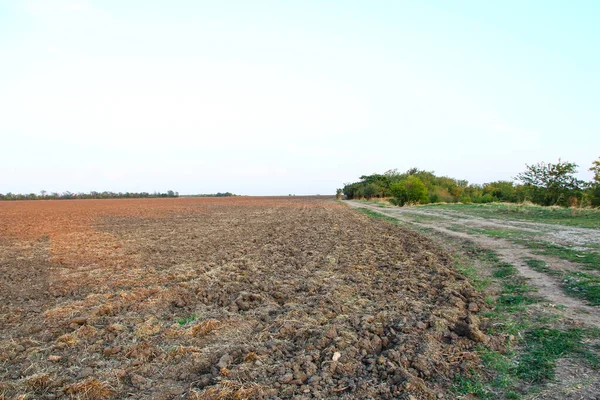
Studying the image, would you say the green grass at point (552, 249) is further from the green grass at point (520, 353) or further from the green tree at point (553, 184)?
the green tree at point (553, 184)

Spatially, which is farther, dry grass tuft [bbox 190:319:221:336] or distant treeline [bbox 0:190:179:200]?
distant treeline [bbox 0:190:179:200]

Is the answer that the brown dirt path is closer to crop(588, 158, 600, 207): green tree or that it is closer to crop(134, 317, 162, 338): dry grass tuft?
crop(134, 317, 162, 338): dry grass tuft

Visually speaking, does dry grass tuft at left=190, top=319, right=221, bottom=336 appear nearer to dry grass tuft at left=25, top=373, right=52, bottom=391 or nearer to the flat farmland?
the flat farmland

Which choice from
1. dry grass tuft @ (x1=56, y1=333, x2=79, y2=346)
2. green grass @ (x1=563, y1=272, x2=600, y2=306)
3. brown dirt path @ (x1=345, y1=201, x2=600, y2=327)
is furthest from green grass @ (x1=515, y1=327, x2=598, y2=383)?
dry grass tuft @ (x1=56, y1=333, x2=79, y2=346)

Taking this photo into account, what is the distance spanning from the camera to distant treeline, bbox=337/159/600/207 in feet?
105

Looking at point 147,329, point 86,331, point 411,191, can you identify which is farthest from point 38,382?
point 411,191

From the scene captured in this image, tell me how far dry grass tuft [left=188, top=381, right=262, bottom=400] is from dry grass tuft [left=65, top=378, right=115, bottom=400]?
0.80m

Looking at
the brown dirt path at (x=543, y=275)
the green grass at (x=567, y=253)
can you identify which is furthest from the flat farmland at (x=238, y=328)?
the green grass at (x=567, y=253)

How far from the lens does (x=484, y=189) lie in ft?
197

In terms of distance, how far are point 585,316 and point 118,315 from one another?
6.57 meters

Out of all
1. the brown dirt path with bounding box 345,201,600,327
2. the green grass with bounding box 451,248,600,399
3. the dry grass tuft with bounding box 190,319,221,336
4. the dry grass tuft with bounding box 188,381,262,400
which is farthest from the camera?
the brown dirt path with bounding box 345,201,600,327

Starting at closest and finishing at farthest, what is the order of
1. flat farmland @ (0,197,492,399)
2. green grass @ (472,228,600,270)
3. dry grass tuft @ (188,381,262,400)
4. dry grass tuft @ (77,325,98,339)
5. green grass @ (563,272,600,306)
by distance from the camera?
dry grass tuft @ (188,381,262,400) < flat farmland @ (0,197,492,399) < dry grass tuft @ (77,325,98,339) < green grass @ (563,272,600,306) < green grass @ (472,228,600,270)

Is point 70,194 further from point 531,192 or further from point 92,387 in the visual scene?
point 92,387

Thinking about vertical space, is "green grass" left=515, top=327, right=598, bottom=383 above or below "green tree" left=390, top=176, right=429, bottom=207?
below
